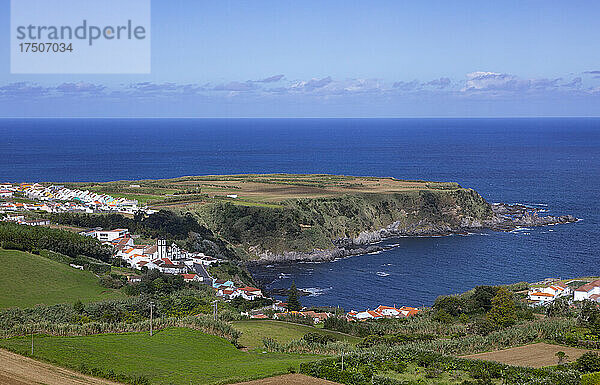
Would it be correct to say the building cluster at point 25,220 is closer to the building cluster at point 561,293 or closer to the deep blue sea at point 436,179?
the deep blue sea at point 436,179

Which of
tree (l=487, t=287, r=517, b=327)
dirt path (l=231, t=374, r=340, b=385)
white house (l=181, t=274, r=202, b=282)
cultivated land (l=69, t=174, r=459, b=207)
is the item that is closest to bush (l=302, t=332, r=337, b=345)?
dirt path (l=231, t=374, r=340, b=385)

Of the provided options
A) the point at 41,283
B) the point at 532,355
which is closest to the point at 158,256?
the point at 41,283

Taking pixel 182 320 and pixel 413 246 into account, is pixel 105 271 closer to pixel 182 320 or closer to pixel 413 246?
pixel 182 320

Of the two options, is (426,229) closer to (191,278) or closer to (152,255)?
(152,255)

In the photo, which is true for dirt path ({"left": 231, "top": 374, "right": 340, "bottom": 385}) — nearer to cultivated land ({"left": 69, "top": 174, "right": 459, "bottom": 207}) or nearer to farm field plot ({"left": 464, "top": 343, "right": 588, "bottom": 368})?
farm field plot ({"left": 464, "top": 343, "right": 588, "bottom": 368})

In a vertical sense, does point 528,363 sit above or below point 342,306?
above

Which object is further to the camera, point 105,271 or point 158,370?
point 105,271

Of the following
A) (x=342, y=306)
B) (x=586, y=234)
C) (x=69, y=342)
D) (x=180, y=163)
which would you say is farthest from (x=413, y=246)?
(x=180, y=163)
